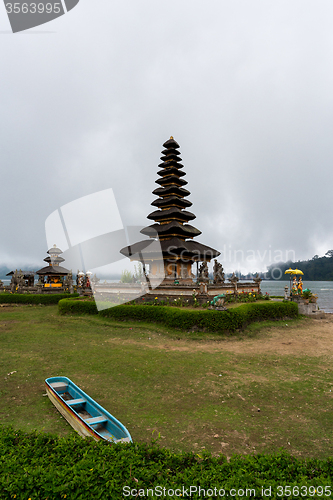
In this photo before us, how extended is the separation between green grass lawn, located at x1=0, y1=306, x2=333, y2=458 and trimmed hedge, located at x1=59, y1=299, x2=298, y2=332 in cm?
83

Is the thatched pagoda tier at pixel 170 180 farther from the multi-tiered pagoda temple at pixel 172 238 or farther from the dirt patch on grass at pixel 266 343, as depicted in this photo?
the dirt patch on grass at pixel 266 343

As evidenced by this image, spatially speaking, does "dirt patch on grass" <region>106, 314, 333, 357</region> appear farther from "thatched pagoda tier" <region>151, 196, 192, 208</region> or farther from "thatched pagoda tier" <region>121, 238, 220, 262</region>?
"thatched pagoda tier" <region>151, 196, 192, 208</region>

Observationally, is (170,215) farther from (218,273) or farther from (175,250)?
(218,273)

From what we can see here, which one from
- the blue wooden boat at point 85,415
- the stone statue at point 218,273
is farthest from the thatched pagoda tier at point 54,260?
the blue wooden boat at point 85,415

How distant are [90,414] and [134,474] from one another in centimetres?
338

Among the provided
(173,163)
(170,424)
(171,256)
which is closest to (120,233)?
(171,256)

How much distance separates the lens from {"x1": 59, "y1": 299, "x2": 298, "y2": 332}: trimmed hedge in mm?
14570

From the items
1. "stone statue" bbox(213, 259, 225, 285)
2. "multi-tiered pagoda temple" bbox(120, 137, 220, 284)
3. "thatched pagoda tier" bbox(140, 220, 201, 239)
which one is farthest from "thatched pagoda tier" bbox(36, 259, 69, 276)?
"stone statue" bbox(213, 259, 225, 285)

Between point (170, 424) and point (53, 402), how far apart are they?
10.3 feet

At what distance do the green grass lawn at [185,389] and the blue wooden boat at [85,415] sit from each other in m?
0.33

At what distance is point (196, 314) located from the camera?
14891 mm

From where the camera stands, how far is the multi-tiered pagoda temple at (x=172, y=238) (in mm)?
28531

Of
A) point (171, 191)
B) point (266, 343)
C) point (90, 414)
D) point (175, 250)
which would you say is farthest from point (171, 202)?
point (90, 414)

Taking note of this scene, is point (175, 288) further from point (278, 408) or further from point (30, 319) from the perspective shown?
point (278, 408)
